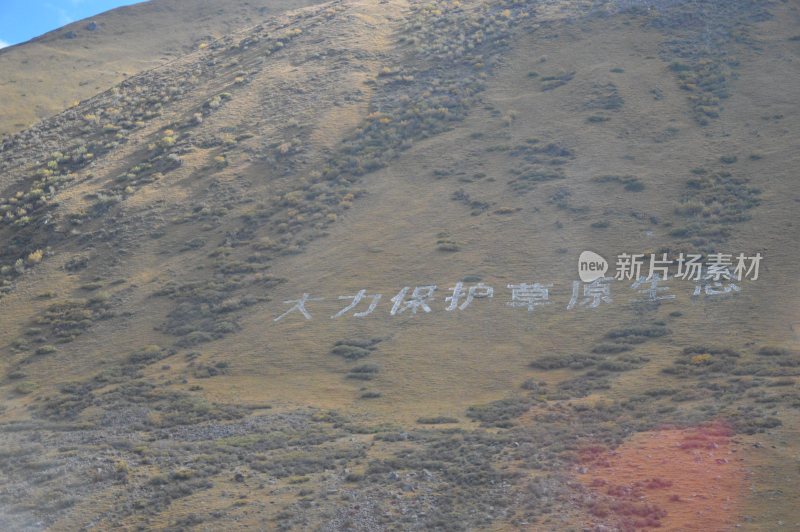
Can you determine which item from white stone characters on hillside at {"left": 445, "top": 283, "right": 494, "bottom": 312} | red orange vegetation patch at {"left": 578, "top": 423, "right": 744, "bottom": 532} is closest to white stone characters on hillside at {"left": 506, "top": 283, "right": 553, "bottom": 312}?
white stone characters on hillside at {"left": 445, "top": 283, "right": 494, "bottom": 312}

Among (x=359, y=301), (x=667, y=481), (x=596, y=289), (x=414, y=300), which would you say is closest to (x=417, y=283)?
(x=414, y=300)

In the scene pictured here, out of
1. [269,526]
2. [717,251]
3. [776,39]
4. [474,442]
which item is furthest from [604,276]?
[776,39]

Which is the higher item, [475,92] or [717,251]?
[475,92]

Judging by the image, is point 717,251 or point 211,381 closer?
point 211,381

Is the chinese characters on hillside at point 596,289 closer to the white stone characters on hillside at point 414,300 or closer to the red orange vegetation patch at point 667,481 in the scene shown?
the white stone characters on hillside at point 414,300

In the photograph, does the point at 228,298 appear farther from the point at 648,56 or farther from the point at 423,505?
the point at 648,56

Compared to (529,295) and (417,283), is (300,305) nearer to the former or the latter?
(417,283)

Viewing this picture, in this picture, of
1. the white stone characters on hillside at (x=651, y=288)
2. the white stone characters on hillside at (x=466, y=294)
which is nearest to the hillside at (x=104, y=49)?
the white stone characters on hillside at (x=466, y=294)
